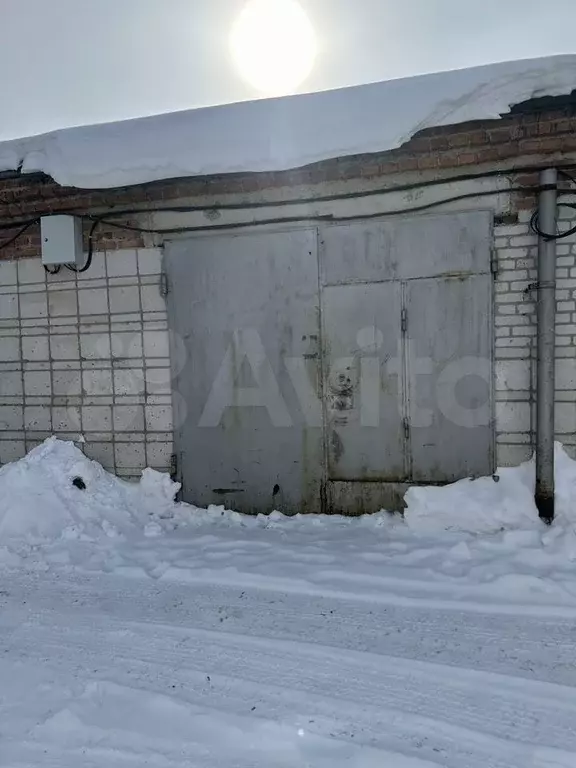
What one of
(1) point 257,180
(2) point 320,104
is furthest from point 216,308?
(2) point 320,104

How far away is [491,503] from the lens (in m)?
3.44

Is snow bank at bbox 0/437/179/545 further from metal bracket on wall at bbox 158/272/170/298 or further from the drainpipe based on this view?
the drainpipe

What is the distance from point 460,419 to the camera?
11.8 feet

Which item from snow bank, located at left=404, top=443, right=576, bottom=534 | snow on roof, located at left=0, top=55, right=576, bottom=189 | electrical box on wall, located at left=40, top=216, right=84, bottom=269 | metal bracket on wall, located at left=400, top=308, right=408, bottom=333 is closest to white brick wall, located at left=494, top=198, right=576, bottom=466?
snow bank, located at left=404, top=443, right=576, bottom=534

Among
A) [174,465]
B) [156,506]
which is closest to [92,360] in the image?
[174,465]

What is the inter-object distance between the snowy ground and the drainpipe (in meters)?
0.11

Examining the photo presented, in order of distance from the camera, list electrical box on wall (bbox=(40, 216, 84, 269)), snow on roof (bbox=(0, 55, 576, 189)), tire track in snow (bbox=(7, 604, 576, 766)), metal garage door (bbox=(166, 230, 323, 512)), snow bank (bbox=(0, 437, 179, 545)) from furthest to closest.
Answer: electrical box on wall (bbox=(40, 216, 84, 269))
metal garage door (bbox=(166, 230, 323, 512))
snow bank (bbox=(0, 437, 179, 545))
snow on roof (bbox=(0, 55, 576, 189))
tire track in snow (bbox=(7, 604, 576, 766))

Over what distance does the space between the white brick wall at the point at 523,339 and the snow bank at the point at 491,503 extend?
0.13 metres

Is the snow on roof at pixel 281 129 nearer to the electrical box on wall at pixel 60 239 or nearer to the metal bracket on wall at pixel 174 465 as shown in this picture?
the electrical box on wall at pixel 60 239

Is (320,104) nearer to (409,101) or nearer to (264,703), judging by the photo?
(409,101)

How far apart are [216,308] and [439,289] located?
158cm

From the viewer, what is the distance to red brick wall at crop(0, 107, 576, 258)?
3338mm

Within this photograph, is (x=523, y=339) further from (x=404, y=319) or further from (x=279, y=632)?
(x=279, y=632)

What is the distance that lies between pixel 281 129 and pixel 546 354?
219cm
